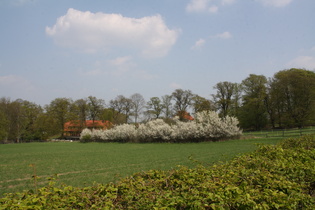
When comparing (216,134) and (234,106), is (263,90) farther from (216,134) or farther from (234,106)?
(216,134)

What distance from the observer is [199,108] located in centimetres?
6219

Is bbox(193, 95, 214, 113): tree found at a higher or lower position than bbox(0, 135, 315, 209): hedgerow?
higher

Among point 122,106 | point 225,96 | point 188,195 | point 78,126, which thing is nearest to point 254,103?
point 225,96

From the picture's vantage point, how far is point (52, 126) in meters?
69.5

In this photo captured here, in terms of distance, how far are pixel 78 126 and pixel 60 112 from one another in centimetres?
701

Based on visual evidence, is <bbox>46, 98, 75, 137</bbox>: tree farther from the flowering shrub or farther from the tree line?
the flowering shrub

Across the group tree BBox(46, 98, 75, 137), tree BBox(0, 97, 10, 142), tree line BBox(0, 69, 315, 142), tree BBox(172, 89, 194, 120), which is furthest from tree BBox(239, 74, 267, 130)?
tree BBox(0, 97, 10, 142)

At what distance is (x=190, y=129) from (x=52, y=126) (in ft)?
160

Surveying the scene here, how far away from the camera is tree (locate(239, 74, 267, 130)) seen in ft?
171

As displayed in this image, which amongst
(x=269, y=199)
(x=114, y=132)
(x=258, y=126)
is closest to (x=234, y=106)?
(x=258, y=126)

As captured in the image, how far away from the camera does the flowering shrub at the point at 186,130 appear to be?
3625 cm

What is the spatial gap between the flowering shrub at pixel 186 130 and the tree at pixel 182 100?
65.5 feet

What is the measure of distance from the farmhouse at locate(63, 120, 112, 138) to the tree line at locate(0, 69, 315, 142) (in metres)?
1.33

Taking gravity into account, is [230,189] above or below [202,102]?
below
